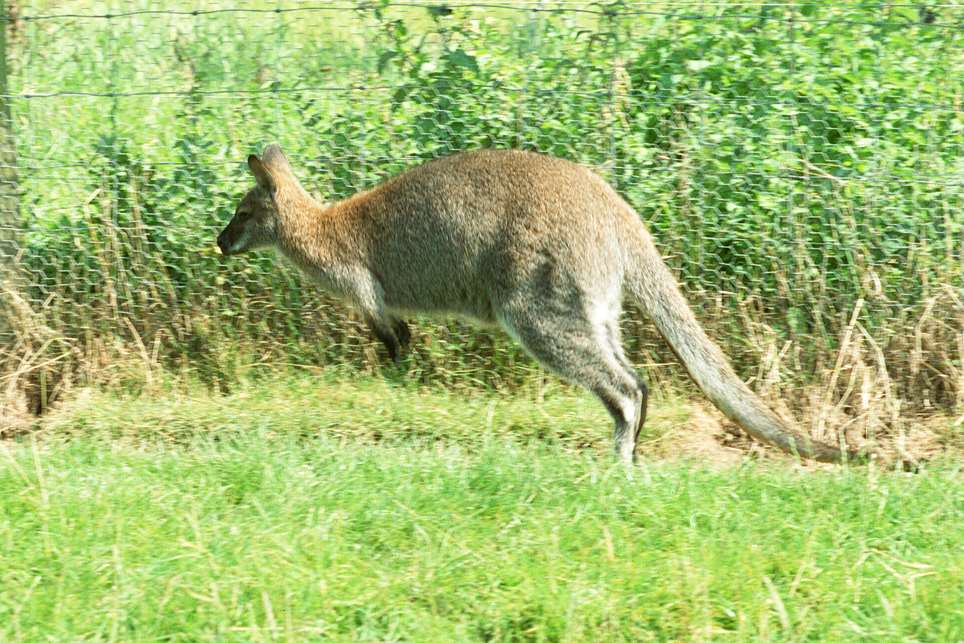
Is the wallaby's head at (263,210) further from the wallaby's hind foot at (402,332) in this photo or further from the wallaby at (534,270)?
the wallaby's hind foot at (402,332)

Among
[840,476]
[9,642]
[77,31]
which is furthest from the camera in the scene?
[77,31]

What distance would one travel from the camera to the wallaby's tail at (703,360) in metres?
5.38

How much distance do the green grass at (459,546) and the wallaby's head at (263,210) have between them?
1294 mm

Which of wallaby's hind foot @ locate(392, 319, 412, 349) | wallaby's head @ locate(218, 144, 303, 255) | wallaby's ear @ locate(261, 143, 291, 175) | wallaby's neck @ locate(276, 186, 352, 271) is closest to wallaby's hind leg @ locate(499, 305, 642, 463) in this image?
wallaby's hind foot @ locate(392, 319, 412, 349)

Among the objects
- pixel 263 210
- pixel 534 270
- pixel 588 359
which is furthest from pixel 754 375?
pixel 263 210

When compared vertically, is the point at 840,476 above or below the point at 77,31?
below

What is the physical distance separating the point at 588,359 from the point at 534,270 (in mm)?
466

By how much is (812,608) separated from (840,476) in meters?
1.16

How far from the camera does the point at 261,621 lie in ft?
12.6

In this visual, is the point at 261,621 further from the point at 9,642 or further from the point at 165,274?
the point at 165,274

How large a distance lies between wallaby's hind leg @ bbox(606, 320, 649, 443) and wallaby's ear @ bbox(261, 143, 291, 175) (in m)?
1.98

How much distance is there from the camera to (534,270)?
223 inches

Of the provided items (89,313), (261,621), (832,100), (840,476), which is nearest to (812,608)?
(840,476)

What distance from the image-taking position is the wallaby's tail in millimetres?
5383
